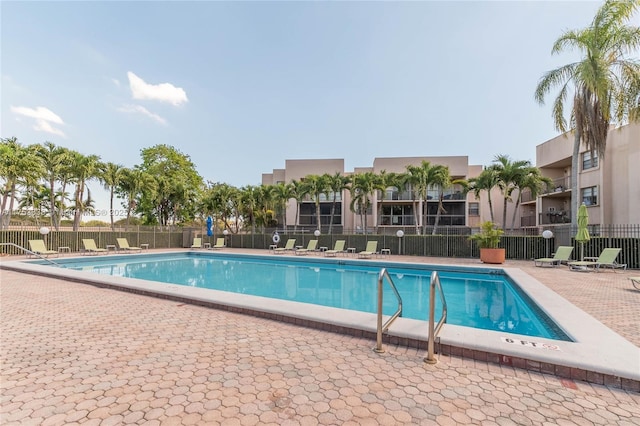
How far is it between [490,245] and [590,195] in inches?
455

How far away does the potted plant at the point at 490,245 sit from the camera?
42.3 feet

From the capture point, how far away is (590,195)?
1945 cm

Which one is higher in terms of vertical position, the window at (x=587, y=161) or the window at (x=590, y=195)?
the window at (x=587, y=161)

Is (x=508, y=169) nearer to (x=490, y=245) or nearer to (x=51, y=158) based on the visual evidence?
(x=490, y=245)

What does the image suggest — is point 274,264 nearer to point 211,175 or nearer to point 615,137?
point 615,137

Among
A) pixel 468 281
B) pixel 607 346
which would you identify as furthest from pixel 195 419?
pixel 468 281

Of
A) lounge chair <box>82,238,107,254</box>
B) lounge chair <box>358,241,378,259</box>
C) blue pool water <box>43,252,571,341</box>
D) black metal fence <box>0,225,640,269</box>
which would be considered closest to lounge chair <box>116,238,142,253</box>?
black metal fence <box>0,225,640,269</box>

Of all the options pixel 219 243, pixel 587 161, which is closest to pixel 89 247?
pixel 219 243

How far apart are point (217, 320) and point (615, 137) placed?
76.6 feet

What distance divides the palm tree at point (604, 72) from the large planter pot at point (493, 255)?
19.4 ft

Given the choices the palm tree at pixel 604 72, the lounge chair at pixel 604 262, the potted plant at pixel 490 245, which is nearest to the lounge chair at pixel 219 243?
the potted plant at pixel 490 245

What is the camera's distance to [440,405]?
252 cm

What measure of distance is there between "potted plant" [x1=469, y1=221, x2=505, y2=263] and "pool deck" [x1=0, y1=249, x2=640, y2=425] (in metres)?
8.47

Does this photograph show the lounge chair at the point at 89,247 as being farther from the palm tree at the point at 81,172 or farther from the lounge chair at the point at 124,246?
the palm tree at the point at 81,172
